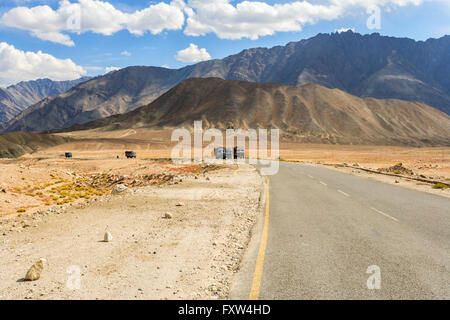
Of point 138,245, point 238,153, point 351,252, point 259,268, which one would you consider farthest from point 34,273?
point 238,153

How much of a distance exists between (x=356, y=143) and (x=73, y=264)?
4575 inches

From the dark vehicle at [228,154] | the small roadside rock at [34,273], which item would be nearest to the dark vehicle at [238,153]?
the dark vehicle at [228,154]

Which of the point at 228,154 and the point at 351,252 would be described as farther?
the point at 228,154

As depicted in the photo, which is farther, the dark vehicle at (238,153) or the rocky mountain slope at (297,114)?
the rocky mountain slope at (297,114)

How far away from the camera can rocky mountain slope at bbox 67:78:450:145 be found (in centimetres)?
12394

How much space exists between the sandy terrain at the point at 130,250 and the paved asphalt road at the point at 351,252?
0.75m

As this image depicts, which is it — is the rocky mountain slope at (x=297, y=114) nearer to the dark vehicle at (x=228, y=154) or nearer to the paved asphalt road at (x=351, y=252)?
the dark vehicle at (x=228, y=154)

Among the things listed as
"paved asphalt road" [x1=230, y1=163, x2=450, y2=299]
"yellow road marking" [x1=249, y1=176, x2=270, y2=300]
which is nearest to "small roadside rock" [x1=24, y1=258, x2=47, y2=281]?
"paved asphalt road" [x1=230, y1=163, x2=450, y2=299]

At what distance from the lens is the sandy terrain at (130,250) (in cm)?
509

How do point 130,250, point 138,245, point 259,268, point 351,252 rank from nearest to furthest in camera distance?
point 259,268
point 351,252
point 130,250
point 138,245

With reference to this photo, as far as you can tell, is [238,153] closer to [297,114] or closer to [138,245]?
[138,245]

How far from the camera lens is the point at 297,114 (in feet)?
437

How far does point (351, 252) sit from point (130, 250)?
459 cm
